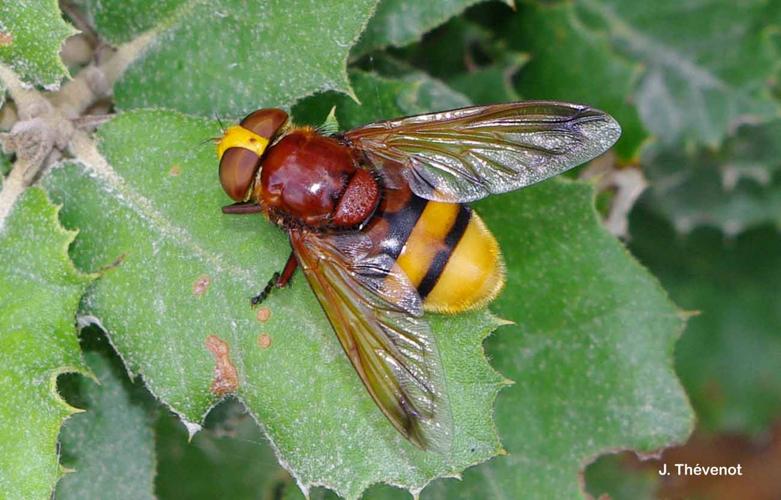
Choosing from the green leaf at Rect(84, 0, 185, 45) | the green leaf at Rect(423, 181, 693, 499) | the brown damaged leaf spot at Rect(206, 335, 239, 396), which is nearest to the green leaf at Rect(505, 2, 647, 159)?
the green leaf at Rect(423, 181, 693, 499)

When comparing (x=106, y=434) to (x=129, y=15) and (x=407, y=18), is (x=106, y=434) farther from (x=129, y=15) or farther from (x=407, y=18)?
(x=407, y=18)

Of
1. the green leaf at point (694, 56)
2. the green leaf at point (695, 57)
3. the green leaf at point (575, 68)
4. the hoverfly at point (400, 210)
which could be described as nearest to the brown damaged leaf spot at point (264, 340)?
the hoverfly at point (400, 210)

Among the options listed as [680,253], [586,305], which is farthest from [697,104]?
[586,305]

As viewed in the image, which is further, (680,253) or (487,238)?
(680,253)

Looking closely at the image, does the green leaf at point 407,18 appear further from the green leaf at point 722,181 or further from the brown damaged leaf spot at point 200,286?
the green leaf at point 722,181

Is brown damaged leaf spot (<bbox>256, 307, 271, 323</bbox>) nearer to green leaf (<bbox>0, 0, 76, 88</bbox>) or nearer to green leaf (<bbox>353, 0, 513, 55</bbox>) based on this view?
green leaf (<bbox>0, 0, 76, 88</bbox>)

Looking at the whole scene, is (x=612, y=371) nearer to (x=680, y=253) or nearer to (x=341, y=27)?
(x=341, y=27)
